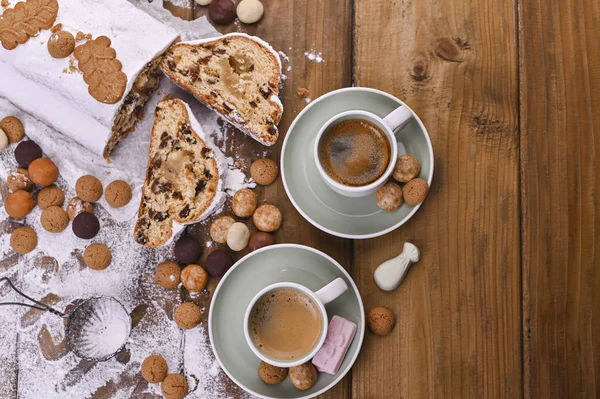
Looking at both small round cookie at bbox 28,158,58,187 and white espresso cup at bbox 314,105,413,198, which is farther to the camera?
small round cookie at bbox 28,158,58,187

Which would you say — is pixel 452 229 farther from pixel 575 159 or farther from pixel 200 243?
pixel 200 243

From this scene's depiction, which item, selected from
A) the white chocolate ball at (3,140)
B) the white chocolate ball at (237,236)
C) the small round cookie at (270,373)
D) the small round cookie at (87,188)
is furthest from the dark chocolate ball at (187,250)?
the white chocolate ball at (3,140)

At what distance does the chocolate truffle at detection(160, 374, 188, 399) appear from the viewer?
219cm

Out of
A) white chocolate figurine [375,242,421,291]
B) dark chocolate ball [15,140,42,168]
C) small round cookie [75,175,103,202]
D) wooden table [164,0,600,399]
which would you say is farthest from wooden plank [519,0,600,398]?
dark chocolate ball [15,140,42,168]

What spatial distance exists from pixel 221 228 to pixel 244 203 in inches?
5.5

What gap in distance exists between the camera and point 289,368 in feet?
6.71

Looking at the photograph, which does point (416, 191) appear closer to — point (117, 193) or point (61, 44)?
point (117, 193)

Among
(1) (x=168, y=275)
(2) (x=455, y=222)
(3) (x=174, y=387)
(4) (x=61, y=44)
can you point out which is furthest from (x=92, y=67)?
(2) (x=455, y=222)

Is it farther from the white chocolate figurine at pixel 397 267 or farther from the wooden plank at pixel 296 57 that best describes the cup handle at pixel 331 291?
the wooden plank at pixel 296 57

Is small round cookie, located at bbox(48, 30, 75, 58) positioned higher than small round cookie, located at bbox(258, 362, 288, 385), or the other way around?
small round cookie, located at bbox(48, 30, 75, 58)

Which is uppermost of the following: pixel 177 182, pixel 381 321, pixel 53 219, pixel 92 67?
pixel 92 67

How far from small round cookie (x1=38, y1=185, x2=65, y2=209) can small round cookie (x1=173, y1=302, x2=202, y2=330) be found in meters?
0.68

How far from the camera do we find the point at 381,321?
83.9 inches

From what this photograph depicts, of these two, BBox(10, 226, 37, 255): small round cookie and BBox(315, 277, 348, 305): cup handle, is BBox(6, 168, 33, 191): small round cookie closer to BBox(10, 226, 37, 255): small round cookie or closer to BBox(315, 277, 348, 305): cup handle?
BBox(10, 226, 37, 255): small round cookie
